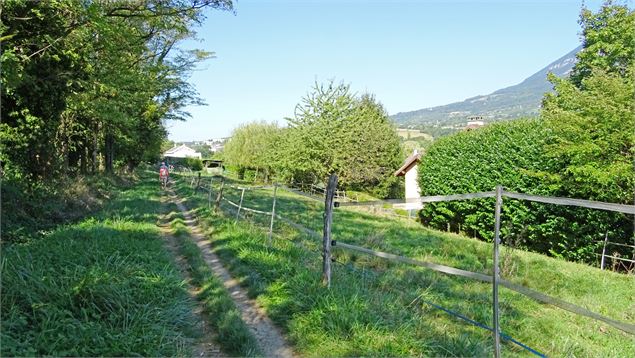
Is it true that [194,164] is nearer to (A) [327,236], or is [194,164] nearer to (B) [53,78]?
(B) [53,78]

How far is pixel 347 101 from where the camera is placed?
33438mm

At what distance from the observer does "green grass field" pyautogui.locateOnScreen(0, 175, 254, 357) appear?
152 inches

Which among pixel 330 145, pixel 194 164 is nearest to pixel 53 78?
pixel 330 145

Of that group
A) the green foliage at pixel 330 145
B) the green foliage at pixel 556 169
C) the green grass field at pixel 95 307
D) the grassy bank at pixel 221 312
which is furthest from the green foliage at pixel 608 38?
the green grass field at pixel 95 307

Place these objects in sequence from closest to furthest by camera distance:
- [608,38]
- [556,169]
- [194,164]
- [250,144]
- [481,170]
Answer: [556,169], [481,170], [608,38], [250,144], [194,164]

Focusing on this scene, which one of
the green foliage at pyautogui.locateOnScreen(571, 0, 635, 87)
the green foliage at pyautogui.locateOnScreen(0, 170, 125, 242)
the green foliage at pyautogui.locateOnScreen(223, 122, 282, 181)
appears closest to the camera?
the green foliage at pyautogui.locateOnScreen(0, 170, 125, 242)

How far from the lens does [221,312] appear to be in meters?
5.11

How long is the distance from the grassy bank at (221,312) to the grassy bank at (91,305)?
29 cm

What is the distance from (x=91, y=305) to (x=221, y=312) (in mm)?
1436

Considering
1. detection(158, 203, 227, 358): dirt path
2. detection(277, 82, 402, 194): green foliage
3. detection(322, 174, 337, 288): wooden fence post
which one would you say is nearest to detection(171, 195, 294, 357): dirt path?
detection(158, 203, 227, 358): dirt path

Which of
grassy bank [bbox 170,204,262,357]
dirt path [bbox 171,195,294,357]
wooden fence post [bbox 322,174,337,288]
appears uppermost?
wooden fence post [bbox 322,174,337,288]

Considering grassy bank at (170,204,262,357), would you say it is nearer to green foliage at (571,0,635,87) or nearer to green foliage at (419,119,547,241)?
green foliage at (419,119,547,241)

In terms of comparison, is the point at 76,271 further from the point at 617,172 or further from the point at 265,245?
the point at 617,172

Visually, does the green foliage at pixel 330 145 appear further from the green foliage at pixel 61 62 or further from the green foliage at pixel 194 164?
the green foliage at pixel 194 164
